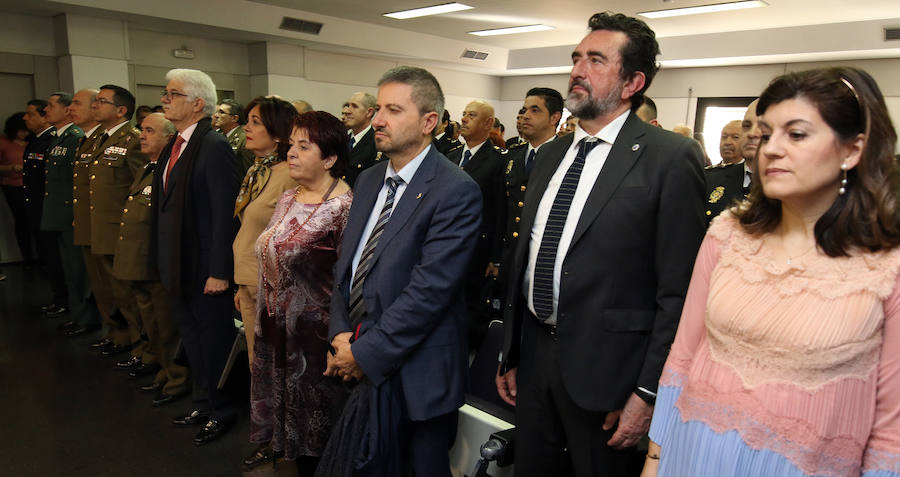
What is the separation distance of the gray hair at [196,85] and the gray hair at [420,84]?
1.44m

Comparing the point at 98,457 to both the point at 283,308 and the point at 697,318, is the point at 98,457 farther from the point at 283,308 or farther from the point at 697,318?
the point at 697,318

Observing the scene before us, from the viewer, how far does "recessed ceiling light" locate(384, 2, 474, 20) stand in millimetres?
7555

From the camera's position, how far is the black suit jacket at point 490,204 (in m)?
4.21

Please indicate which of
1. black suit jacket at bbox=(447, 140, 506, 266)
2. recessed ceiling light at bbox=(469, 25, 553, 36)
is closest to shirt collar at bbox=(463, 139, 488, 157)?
black suit jacket at bbox=(447, 140, 506, 266)

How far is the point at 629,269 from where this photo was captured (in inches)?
56.8

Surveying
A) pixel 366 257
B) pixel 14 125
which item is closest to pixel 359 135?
pixel 366 257

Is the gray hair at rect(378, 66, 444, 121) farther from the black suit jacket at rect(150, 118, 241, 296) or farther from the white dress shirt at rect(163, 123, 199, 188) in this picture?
the white dress shirt at rect(163, 123, 199, 188)

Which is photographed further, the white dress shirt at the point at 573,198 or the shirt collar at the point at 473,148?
the shirt collar at the point at 473,148

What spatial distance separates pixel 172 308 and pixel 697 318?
2.73 metres

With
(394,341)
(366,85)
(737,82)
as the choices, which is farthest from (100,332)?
(737,82)

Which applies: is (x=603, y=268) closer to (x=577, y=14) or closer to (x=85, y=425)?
(x=85, y=425)

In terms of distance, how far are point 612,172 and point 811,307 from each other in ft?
1.91

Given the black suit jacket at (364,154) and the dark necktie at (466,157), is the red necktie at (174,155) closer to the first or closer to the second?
the black suit jacket at (364,154)

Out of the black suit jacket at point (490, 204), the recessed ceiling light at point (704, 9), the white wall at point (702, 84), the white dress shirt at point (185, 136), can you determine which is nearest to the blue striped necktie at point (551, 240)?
the white dress shirt at point (185, 136)
